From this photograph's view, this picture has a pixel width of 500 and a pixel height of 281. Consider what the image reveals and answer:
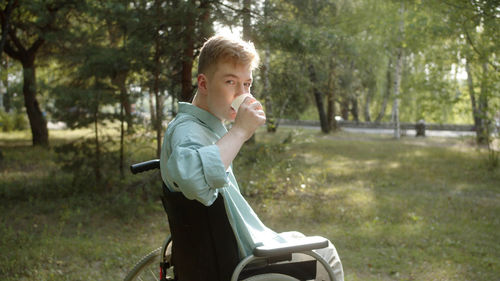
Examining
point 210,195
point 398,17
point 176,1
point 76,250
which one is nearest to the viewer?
point 210,195

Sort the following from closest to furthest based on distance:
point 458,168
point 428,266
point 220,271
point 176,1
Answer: point 220,271, point 428,266, point 176,1, point 458,168

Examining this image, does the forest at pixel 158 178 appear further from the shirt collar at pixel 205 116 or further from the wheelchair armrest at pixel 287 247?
the wheelchair armrest at pixel 287 247

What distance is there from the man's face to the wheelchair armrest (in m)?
0.55

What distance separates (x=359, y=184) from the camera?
32.8 feet

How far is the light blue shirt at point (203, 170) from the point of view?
1687 millimetres

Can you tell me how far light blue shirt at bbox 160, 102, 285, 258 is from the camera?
1687 millimetres

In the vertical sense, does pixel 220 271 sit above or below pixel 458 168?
above

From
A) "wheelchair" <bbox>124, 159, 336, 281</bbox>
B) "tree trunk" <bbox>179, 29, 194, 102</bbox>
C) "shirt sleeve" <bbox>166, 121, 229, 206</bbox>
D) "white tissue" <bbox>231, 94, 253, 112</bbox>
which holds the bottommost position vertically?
"wheelchair" <bbox>124, 159, 336, 281</bbox>

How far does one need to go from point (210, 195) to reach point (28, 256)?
399cm

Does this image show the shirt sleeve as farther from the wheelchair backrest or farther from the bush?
the bush

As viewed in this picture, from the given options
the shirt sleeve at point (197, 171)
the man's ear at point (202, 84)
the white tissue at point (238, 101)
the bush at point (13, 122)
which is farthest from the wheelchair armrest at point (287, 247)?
the bush at point (13, 122)

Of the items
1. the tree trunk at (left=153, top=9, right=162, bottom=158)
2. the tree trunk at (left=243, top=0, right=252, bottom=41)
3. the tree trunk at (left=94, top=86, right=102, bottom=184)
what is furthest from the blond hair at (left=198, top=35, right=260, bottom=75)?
the tree trunk at (left=94, top=86, right=102, bottom=184)

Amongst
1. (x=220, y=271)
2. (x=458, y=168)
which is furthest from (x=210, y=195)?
(x=458, y=168)

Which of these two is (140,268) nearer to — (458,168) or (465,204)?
(465,204)
